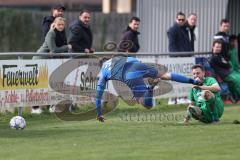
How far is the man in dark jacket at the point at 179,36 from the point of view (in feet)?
74.4

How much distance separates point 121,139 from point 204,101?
320 centimetres

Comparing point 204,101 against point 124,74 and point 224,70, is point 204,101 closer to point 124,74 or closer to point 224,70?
point 124,74

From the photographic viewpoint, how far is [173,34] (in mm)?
22672

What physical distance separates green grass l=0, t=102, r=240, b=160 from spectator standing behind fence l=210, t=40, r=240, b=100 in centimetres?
453

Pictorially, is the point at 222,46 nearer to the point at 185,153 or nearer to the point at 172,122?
the point at 172,122

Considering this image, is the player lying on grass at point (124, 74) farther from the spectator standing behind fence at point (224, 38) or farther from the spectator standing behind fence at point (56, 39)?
the spectator standing behind fence at point (224, 38)

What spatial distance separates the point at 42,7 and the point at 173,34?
4601cm

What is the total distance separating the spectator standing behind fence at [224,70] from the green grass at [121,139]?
453 cm

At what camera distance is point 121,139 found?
565 inches

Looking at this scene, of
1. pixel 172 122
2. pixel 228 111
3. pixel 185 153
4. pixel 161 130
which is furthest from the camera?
pixel 228 111

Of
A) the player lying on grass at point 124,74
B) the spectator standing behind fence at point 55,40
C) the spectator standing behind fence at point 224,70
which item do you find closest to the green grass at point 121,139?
the player lying on grass at point 124,74

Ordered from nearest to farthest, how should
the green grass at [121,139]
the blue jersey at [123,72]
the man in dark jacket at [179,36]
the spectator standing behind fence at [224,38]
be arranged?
the green grass at [121,139]
the blue jersey at [123,72]
the man in dark jacket at [179,36]
the spectator standing behind fence at [224,38]

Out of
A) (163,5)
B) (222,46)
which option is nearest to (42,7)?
(163,5)

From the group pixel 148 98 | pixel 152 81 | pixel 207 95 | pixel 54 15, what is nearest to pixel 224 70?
pixel 148 98
